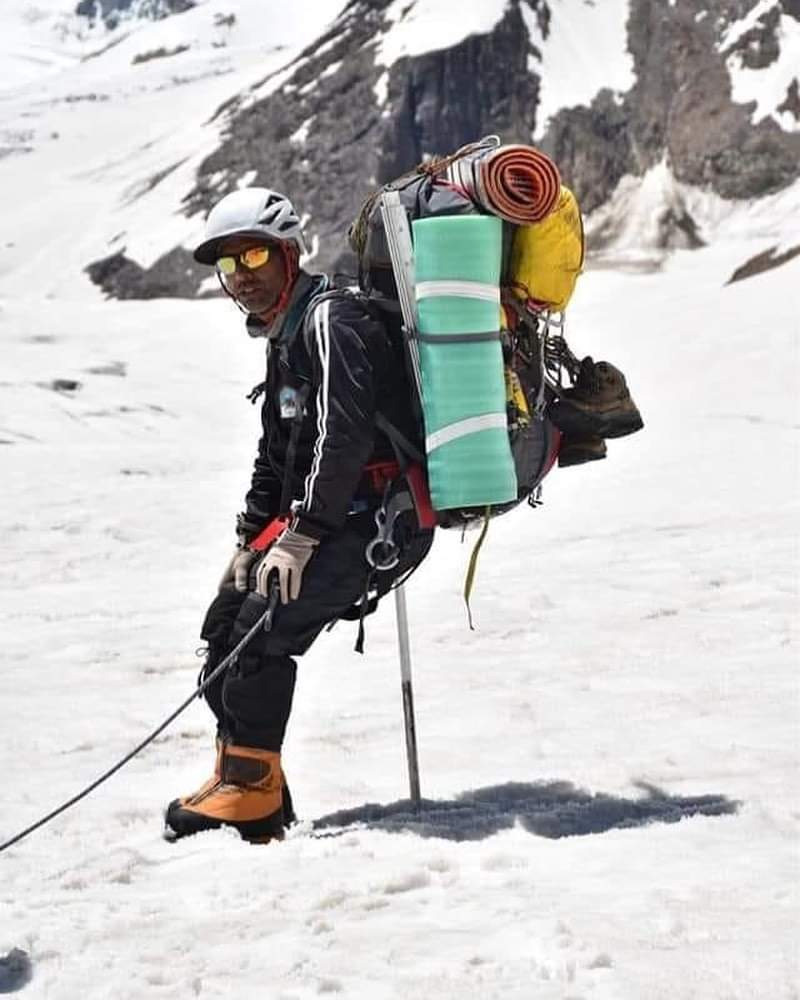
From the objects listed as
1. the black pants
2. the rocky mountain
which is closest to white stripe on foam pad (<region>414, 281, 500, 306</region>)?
the black pants

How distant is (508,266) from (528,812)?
6.46ft

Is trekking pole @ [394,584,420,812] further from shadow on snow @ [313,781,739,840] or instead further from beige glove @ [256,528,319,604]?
beige glove @ [256,528,319,604]

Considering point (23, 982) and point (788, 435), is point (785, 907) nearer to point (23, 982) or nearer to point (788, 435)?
point (23, 982)

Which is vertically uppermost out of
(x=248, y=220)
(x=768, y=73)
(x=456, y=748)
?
(x=768, y=73)

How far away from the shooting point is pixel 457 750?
572cm

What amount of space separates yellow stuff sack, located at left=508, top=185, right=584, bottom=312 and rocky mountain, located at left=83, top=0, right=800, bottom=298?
39.0 metres

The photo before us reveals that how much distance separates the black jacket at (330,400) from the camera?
4.29 m

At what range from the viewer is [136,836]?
4648 mm

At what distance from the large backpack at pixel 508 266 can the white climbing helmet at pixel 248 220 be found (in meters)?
0.28

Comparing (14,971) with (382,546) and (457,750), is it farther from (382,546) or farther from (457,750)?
(457,750)

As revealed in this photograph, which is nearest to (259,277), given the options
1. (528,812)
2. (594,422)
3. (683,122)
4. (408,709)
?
(594,422)

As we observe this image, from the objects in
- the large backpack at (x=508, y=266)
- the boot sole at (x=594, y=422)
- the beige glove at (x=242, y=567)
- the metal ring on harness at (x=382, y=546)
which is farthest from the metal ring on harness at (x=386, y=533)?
the boot sole at (x=594, y=422)

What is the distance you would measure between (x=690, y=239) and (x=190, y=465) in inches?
1167

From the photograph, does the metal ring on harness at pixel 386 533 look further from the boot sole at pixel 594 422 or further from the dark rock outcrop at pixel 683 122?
the dark rock outcrop at pixel 683 122
